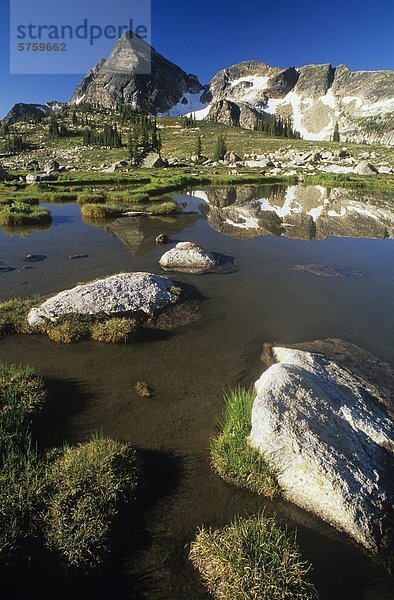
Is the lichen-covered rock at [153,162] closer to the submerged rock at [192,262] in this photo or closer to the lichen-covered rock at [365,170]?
the lichen-covered rock at [365,170]

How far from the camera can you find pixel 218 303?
15195 millimetres

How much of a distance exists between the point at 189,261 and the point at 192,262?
20 centimetres

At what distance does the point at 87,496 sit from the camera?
227 inches

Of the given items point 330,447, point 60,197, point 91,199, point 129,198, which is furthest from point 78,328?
point 60,197

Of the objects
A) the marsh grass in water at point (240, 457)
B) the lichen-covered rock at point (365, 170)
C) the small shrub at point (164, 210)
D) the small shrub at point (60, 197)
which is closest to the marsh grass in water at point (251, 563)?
the marsh grass in water at point (240, 457)

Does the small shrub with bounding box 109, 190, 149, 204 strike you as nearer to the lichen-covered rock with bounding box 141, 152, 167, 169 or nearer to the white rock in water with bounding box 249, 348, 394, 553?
the white rock in water with bounding box 249, 348, 394, 553

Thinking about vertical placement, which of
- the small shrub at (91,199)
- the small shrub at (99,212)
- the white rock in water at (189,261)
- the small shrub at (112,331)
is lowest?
the small shrub at (112,331)

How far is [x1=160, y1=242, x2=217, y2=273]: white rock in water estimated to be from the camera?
1933cm

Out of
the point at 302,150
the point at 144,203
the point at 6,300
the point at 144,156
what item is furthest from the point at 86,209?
the point at 302,150

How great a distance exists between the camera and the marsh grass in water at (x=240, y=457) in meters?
6.44

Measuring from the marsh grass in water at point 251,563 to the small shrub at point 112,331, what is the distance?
7.29 metres

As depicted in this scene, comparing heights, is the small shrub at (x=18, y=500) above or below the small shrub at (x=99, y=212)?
below

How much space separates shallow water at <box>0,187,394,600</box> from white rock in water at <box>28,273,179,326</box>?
1.40 metres

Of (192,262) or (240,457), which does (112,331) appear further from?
(192,262)
